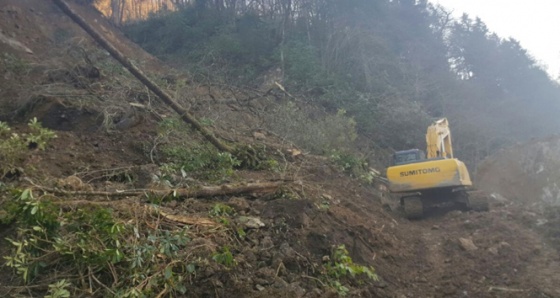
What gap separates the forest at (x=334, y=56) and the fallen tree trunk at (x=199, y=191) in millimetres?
8136

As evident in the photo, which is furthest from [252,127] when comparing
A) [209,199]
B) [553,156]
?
[553,156]

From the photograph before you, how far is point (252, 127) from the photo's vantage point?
984 centimetres

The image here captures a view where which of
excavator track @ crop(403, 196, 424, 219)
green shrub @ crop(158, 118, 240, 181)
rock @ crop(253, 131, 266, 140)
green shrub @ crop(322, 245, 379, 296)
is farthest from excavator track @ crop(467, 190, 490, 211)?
green shrub @ crop(322, 245, 379, 296)

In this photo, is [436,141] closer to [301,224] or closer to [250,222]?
[301,224]

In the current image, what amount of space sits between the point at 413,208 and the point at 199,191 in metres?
5.55

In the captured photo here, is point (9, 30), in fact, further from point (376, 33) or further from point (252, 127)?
point (376, 33)

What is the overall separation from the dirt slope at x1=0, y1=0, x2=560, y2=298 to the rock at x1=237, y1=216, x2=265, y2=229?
0.06 metres

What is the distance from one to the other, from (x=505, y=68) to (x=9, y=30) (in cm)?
3652

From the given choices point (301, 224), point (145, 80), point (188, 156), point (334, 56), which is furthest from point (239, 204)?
point (334, 56)

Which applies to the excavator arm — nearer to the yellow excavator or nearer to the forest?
the yellow excavator

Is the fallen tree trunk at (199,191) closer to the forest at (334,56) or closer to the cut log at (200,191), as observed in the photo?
the cut log at (200,191)

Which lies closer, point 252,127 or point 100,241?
point 100,241

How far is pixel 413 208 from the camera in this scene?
9062 mm

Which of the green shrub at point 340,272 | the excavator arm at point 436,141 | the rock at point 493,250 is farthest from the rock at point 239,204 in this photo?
the excavator arm at point 436,141
